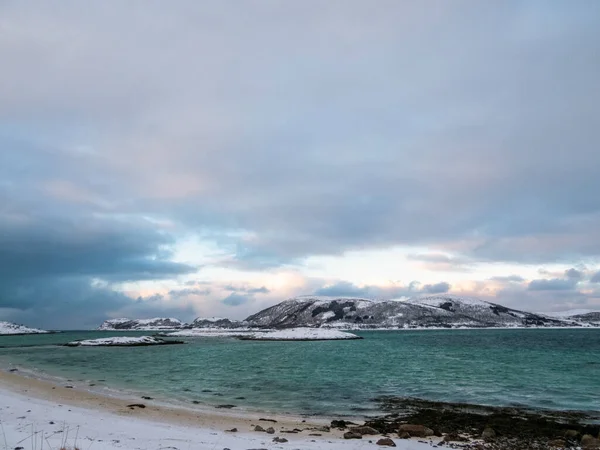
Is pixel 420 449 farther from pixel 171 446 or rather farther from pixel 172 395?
pixel 172 395

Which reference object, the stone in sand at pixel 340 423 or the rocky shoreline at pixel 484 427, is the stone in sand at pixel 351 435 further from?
the stone in sand at pixel 340 423

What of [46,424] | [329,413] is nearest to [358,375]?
[329,413]

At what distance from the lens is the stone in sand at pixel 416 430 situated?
18969mm

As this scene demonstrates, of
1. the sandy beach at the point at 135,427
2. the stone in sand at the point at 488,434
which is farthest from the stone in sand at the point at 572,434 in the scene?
the sandy beach at the point at 135,427

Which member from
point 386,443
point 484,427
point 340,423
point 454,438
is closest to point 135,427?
point 340,423

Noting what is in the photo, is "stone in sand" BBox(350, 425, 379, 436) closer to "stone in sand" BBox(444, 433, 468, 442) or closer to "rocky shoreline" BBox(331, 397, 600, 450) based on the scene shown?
"rocky shoreline" BBox(331, 397, 600, 450)

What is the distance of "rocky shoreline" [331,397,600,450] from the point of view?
17.5 metres

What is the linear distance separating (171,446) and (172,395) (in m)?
19.0

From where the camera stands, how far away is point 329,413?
80.5ft

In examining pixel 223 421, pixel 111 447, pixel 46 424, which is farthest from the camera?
pixel 223 421

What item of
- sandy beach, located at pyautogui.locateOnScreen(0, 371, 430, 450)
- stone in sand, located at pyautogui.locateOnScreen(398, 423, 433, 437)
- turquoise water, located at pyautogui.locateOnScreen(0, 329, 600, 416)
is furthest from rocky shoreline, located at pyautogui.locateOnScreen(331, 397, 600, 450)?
turquoise water, located at pyautogui.locateOnScreen(0, 329, 600, 416)

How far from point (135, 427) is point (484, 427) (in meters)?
16.2

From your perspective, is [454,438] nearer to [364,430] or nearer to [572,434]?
[364,430]

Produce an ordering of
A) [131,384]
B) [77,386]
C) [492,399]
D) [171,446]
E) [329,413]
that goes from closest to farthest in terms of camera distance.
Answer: [171,446], [329,413], [492,399], [77,386], [131,384]
